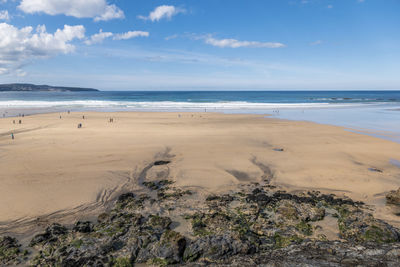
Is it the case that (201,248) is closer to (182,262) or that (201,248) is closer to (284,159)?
(182,262)

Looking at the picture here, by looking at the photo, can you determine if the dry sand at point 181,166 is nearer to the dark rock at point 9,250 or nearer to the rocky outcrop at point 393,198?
the rocky outcrop at point 393,198

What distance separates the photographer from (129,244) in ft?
15.5

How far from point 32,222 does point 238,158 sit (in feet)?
25.5

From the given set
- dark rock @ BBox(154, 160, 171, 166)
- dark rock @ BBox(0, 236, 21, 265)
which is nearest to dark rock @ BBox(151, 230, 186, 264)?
dark rock @ BBox(0, 236, 21, 265)

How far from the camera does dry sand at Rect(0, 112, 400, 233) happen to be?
7.07 m

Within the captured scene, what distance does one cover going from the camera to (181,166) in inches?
391

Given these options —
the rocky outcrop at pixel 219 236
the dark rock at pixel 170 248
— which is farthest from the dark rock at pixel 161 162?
the dark rock at pixel 170 248

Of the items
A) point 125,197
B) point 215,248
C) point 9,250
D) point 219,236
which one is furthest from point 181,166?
point 9,250

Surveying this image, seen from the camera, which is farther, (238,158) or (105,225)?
(238,158)

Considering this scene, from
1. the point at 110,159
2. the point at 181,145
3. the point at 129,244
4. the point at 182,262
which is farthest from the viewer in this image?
the point at 181,145

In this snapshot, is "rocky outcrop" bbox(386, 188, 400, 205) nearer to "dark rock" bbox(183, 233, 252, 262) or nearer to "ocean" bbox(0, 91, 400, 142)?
"dark rock" bbox(183, 233, 252, 262)

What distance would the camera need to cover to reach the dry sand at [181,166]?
7.07 m

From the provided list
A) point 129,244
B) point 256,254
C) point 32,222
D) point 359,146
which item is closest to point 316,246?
point 256,254

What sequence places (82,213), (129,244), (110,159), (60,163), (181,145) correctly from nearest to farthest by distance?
(129,244), (82,213), (60,163), (110,159), (181,145)
